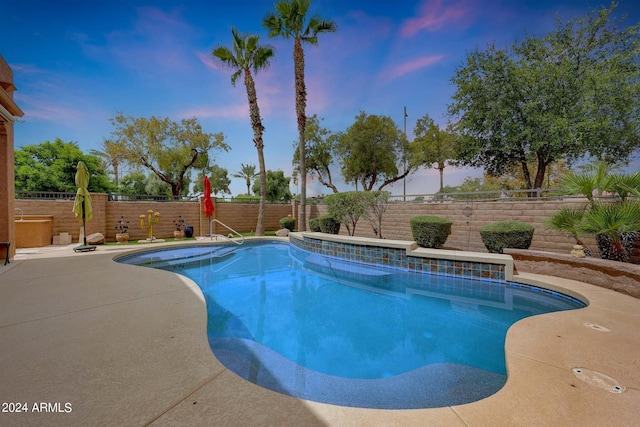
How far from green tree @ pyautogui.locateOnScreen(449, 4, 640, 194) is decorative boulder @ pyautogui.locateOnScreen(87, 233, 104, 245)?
56.2 feet

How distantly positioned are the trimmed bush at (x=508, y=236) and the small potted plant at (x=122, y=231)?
1368 centimetres

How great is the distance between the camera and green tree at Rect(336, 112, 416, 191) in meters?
20.5

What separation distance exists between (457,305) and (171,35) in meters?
14.5

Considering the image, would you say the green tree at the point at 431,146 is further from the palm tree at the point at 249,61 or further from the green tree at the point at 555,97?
the palm tree at the point at 249,61

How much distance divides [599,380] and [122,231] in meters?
14.9

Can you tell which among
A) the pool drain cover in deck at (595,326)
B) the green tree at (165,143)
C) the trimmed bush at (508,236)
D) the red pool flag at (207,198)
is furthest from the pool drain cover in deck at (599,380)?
the green tree at (165,143)

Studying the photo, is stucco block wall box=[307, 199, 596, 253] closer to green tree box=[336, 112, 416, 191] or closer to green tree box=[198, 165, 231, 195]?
green tree box=[336, 112, 416, 191]

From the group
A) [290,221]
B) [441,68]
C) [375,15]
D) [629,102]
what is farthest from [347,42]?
[629,102]

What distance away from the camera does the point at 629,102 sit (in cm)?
1017

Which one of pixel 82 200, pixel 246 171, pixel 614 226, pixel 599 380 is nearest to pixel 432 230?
pixel 614 226

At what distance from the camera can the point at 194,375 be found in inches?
73.3

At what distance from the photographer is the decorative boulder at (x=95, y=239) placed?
1019 cm

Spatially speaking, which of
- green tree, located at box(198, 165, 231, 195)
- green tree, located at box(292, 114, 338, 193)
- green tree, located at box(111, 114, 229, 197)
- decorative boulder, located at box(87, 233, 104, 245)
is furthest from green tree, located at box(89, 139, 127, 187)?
green tree, located at box(198, 165, 231, 195)

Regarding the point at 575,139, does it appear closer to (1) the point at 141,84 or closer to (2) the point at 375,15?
(2) the point at 375,15
